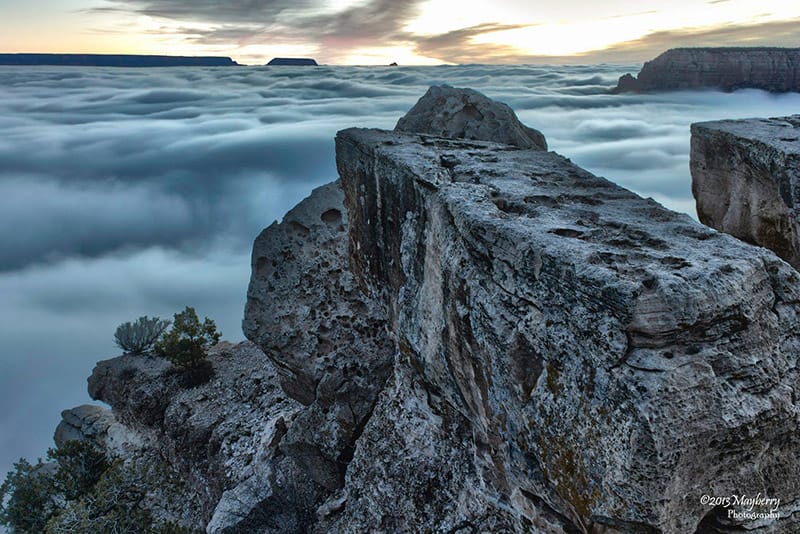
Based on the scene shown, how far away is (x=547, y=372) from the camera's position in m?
5.97

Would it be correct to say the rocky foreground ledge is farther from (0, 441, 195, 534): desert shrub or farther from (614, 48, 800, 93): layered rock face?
(614, 48, 800, 93): layered rock face

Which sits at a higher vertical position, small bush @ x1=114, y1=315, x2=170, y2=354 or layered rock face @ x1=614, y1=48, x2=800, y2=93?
layered rock face @ x1=614, y1=48, x2=800, y2=93

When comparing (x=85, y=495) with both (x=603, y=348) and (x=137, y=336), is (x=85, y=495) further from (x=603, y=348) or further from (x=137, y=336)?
(x=603, y=348)

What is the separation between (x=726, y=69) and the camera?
86.6m

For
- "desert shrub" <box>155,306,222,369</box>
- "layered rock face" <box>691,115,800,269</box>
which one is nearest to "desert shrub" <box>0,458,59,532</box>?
"desert shrub" <box>155,306,222,369</box>

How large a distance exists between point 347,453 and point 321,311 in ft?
10.4

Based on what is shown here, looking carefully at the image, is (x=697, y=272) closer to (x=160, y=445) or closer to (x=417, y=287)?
(x=417, y=287)

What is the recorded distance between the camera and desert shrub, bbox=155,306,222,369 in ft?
67.8

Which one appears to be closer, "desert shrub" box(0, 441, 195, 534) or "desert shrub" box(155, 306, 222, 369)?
"desert shrub" box(0, 441, 195, 534)

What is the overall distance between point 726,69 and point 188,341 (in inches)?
3567

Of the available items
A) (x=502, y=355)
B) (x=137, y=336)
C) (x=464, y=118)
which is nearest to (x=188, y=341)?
(x=137, y=336)

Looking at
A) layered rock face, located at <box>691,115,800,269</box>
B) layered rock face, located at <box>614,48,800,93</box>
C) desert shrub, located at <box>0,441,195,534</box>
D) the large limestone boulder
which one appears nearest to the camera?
the large limestone boulder

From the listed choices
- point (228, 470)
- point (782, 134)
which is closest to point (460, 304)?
point (782, 134)

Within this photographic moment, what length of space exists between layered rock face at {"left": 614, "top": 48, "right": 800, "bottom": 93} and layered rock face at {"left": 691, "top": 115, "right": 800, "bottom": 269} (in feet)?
283
